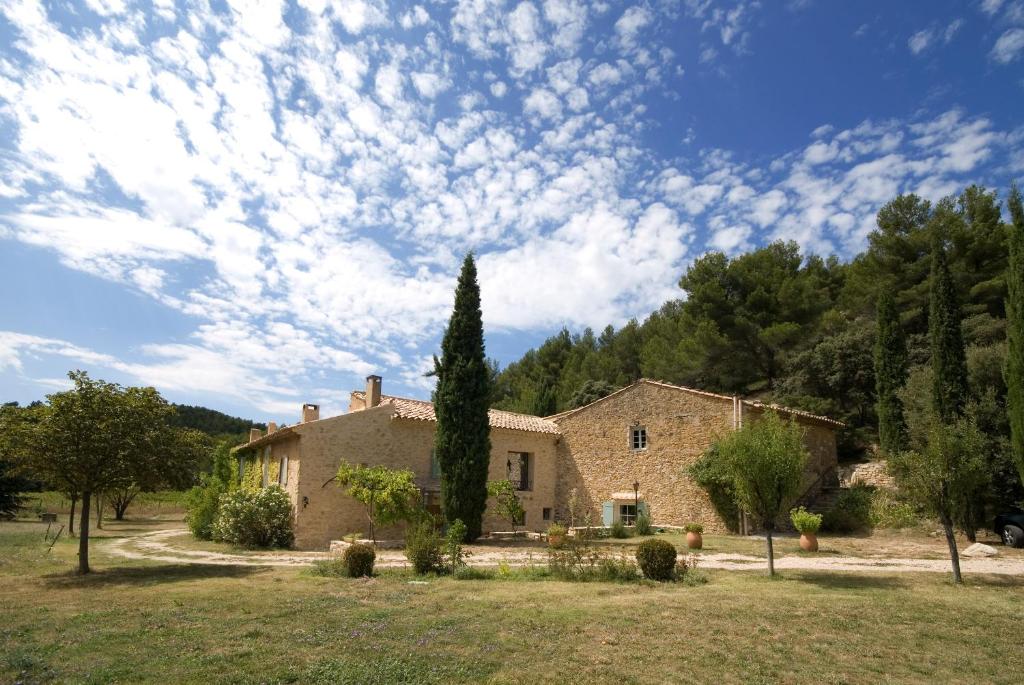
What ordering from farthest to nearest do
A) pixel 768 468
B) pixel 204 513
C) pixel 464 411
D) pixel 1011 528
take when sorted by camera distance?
pixel 204 513 → pixel 464 411 → pixel 1011 528 → pixel 768 468

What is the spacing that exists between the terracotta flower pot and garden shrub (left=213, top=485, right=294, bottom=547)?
47.2 ft

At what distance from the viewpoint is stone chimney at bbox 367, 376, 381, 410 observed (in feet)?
71.5

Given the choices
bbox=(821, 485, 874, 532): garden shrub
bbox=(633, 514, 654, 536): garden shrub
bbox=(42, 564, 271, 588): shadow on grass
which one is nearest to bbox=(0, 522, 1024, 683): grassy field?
bbox=(42, 564, 271, 588): shadow on grass

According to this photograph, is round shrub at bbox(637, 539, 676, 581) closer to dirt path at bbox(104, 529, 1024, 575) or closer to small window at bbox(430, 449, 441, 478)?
dirt path at bbox(104, 529, 1024, 575)

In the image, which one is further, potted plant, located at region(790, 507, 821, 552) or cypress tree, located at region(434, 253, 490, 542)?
cypress tree, located at region(434, 253, 490, 542)

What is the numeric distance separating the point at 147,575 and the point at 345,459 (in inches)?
281

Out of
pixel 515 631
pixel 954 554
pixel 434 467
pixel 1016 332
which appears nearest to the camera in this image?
pixel 515 631

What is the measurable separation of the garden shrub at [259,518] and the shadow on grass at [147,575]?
411cm

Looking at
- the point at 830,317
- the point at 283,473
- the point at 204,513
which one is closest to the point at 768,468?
the point at 283,473

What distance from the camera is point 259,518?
1836 cm

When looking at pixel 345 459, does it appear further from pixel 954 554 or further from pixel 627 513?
pixel 954 554

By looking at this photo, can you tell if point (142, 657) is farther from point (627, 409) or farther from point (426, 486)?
point (627, 409)

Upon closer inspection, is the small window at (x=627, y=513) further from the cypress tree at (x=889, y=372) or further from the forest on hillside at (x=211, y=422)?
the forest on hillside at (x=211, y=422)

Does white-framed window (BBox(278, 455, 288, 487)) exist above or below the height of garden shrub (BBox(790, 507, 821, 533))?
above
